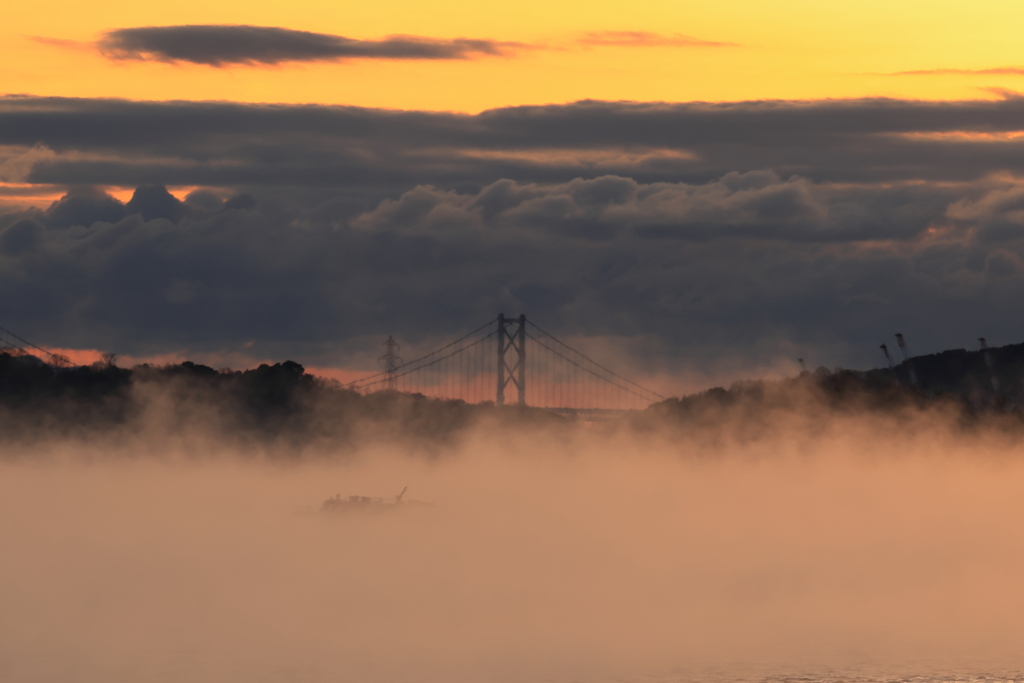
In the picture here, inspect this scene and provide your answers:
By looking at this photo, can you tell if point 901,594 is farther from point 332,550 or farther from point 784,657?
point 332,550

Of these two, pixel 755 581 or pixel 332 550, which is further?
pixel 332 550

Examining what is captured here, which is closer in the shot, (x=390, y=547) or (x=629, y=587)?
(x=629, y=587)

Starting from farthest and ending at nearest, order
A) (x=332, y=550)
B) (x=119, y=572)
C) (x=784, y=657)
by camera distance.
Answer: (x=332, y=550) < (x=119, y=572) < (x=784, y=657)

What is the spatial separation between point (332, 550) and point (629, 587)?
41.1 meters

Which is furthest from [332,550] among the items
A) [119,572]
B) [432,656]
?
[432,656]

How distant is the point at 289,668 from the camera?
9469 cm

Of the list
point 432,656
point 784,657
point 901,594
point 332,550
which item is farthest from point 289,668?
point 332,550

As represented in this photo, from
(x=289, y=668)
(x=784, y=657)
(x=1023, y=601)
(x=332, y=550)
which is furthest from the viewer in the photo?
(x=332, y=550)

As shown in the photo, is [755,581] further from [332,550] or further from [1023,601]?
[332,550]

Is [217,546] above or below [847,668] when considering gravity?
above

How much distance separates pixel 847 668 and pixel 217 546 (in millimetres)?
104023

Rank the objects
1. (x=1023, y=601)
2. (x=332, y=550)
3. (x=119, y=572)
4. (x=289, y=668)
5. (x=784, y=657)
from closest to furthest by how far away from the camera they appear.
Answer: (x=289, y=668), (x=784, y=657), (x=1023, y=601), (x=119, y=572), (x=332, y=550)

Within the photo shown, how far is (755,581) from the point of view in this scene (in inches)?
6216

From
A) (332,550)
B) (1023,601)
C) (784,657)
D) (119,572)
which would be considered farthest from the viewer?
(332,550)
